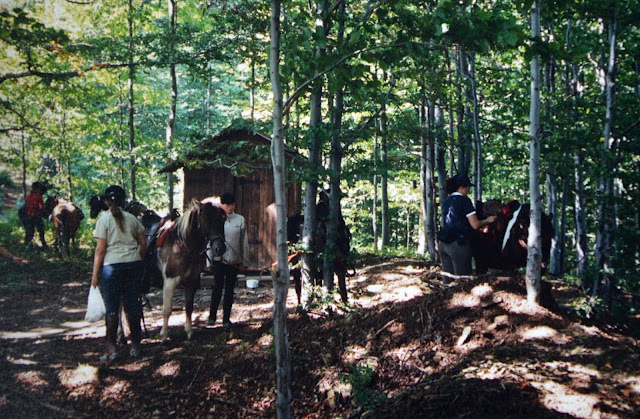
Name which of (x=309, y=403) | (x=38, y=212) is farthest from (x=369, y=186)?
(x=309, y=403)

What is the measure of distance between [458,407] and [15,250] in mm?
17145

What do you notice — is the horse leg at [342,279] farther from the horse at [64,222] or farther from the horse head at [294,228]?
the horse at [64,222]

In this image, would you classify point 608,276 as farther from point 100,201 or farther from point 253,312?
point 100,201

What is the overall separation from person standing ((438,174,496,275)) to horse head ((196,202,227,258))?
10.9ft

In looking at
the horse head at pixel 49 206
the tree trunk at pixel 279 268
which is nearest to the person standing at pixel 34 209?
the horse head at pixel 49 206

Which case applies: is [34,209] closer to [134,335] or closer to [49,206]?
[49,206]

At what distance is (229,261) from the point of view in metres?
7.80

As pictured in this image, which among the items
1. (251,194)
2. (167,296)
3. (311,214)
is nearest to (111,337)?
(167,296)

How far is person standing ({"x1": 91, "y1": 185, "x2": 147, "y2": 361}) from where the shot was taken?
6297 mm

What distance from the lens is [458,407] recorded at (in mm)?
3703

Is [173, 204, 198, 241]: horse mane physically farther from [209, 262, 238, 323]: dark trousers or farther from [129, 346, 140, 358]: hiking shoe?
[129, 346, 140, 358]: hiking shoe

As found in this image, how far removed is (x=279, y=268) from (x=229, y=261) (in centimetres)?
431

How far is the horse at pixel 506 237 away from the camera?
6.19m

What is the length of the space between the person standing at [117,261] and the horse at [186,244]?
645 mm
